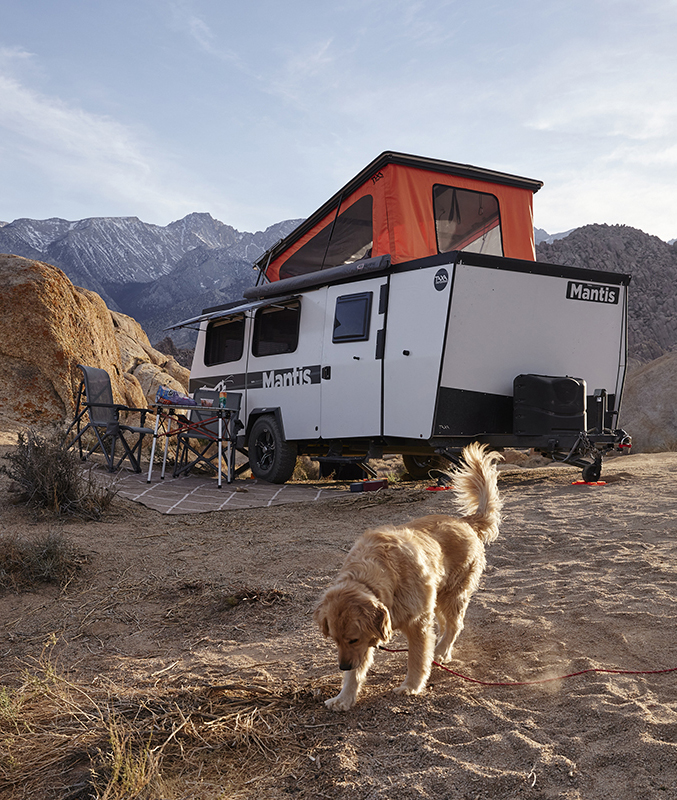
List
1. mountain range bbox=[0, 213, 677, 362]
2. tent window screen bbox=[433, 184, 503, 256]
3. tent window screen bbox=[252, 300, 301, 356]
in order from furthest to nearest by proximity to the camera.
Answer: mountain range bbox=[0, 213, 677, 362], tent window screen bbox=[252, 300, 301, 356], tent window screen bbox=[433, 184, 503, 256]

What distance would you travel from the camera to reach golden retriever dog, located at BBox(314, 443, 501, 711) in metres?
2.43

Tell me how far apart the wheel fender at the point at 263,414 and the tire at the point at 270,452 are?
0.05 metres

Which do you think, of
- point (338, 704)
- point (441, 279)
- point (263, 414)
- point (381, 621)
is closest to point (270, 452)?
point (263, 414)

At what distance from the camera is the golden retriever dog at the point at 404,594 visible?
243 centimetres

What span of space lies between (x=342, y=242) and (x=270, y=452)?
316 centimetres

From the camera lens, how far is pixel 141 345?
731 inches

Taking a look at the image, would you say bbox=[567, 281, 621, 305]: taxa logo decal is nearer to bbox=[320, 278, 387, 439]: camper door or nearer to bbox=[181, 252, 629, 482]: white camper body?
bbox=[181, 252, 629, 482]: white camper body

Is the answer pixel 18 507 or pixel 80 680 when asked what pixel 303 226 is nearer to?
pixel 18 507

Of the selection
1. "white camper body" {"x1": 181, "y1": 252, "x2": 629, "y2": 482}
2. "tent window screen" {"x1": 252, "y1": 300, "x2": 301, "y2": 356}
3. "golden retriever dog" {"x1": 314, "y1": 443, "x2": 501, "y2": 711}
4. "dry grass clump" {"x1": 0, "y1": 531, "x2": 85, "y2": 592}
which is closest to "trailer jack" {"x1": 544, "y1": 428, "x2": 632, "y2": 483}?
"white camper body" {"x1": 181, "y1": 252, "x2": 629, "y2": 482}

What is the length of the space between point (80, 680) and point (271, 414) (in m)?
6.49

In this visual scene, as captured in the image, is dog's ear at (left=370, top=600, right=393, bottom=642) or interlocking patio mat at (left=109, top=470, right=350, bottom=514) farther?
interlocking patio mat at (left=109, top=470, right=350, bottom=514)

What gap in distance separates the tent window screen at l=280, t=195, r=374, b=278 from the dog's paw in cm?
661

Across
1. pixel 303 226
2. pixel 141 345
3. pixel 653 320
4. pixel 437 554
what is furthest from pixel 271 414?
pixel 653 320

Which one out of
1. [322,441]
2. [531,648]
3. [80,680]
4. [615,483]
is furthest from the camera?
[322,441]
